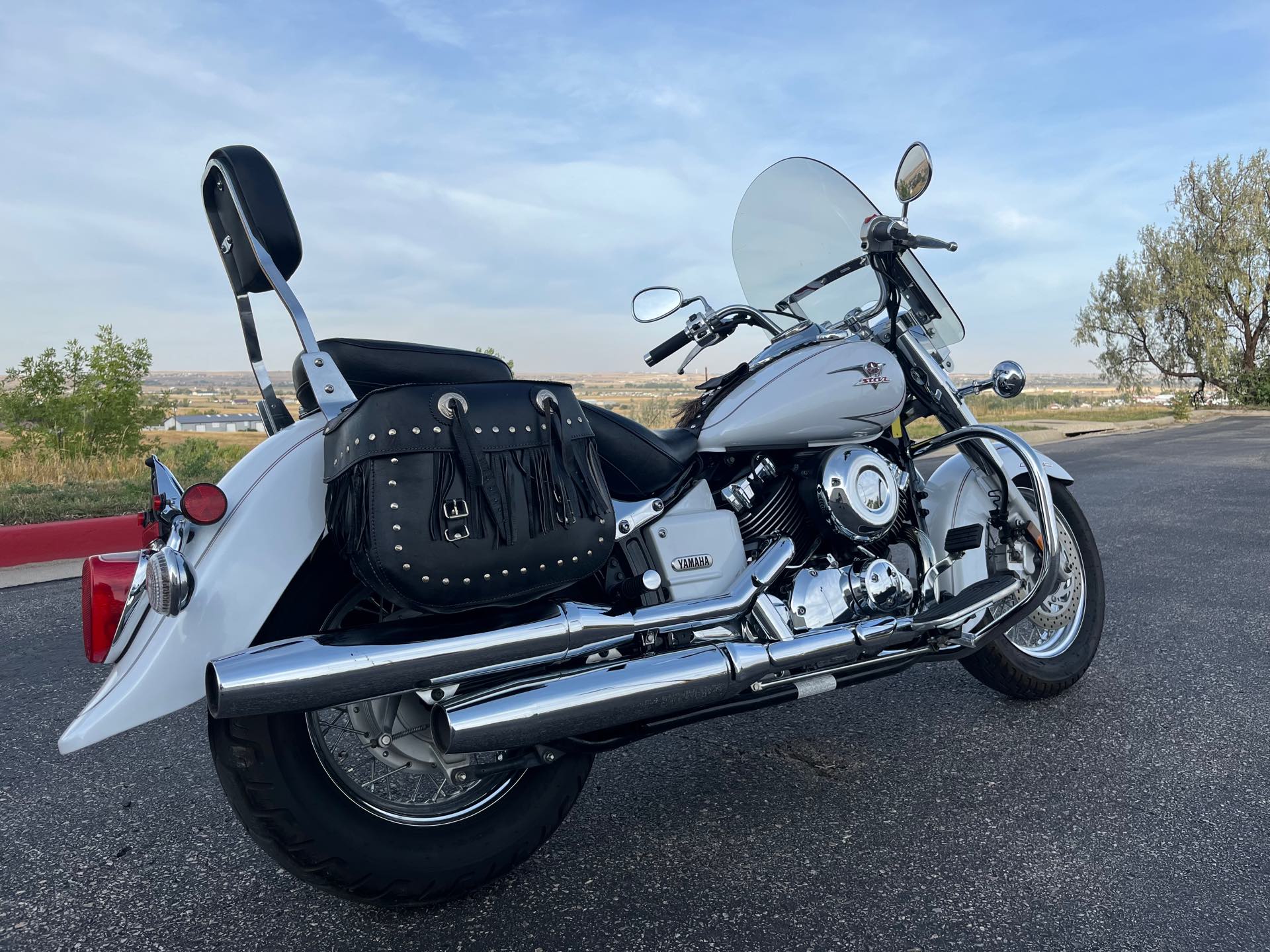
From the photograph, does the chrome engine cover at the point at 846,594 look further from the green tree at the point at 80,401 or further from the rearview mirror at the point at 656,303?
the green tree at the point at 80,401

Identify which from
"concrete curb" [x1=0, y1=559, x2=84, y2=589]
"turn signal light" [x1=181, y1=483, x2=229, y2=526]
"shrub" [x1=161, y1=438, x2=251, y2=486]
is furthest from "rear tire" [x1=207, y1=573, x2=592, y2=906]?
"shrub" [x1=161, y1=438, x2=251, y2=486]

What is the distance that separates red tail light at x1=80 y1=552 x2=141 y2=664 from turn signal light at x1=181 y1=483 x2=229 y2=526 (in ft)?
0.74

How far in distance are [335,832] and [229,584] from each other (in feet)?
1.81

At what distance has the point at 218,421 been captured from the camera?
5855 millimetres

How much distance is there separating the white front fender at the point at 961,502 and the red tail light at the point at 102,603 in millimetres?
2226

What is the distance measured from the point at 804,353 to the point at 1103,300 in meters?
30.9

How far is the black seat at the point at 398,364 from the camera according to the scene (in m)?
2.06

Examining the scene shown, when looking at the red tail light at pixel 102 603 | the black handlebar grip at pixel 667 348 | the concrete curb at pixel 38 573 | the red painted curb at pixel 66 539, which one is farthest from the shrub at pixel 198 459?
the red tail light at pixel 102 603

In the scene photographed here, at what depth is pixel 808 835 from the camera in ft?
7.82

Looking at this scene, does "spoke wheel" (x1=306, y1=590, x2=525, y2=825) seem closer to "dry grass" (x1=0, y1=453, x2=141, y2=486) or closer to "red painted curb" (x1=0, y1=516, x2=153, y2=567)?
"red painted curb" (x1=0, y1=516, x2=153, y2=567)

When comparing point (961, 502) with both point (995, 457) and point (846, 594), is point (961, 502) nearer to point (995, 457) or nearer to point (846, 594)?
point (995, 457)

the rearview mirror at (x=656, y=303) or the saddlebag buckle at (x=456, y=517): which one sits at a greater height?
the rearview mirror at (x=656, y=303)

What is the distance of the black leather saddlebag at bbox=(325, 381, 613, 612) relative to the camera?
5.85 feet

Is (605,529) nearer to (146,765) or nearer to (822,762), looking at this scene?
(822,762)
